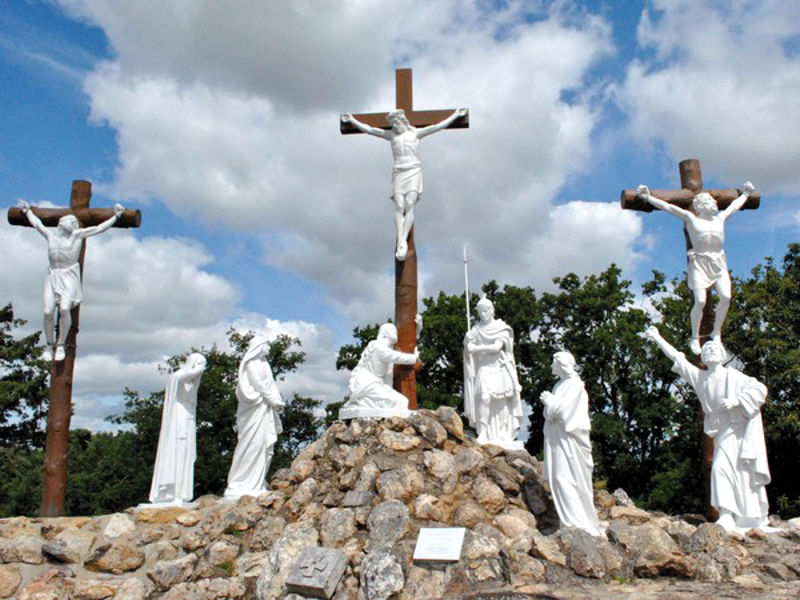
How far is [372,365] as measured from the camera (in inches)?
369

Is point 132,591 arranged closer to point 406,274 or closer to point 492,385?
point 492,385

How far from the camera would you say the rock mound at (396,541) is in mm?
6492

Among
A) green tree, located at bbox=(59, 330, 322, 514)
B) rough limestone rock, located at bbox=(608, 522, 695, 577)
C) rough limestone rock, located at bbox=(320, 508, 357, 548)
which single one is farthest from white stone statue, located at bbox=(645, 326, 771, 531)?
green tree, located at bbox=(59, 330, 322, 514)

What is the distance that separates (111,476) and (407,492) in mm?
15368

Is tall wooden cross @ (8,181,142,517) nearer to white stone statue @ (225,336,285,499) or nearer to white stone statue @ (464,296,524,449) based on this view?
white stone statue @ (225,336,285,499)

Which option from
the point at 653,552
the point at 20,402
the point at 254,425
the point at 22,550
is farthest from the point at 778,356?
the point at 20,402

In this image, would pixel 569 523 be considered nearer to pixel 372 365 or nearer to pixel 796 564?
pixel 796 564

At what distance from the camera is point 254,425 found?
9.61 metres

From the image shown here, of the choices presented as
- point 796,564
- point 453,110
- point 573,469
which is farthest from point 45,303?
point 796,564

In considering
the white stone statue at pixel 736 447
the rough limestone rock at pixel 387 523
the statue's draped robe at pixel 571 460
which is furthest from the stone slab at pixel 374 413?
the white stone statue at pixel 736 447

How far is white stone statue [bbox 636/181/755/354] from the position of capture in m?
9.12

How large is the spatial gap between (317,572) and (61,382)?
232 inches

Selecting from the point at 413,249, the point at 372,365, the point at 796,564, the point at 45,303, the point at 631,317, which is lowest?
the point at 796,564

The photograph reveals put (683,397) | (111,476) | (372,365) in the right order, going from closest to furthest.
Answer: (372,365) → (111,476) → (683,397)
